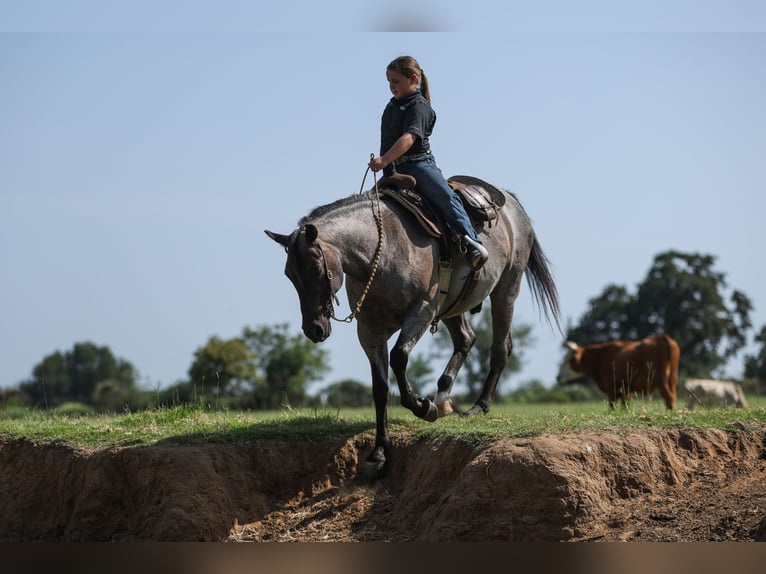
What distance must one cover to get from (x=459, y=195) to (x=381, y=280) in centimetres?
166

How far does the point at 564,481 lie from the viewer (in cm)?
820

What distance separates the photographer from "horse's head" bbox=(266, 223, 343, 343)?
28.4 feet

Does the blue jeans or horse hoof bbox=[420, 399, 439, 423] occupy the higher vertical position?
the blue jeans

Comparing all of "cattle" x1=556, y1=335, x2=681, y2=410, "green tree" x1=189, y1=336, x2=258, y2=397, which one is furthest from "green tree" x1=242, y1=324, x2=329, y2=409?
"cattle" x1=556, y1=335, x2=681, y2=410

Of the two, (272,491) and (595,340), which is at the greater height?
(595,340)

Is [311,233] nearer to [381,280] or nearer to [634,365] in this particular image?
[381,280]

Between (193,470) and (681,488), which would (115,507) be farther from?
(681,488)

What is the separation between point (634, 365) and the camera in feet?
56.8

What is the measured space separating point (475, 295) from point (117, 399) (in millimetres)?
Answer: 39937

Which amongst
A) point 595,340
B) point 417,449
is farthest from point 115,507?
point 595,340

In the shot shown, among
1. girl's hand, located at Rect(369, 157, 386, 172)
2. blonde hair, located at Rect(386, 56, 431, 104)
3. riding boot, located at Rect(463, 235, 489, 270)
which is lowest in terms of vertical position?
riding boot, located at Rect(463, 235, 489, 270)

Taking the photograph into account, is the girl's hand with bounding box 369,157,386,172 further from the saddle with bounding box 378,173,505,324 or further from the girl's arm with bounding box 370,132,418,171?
the saddle with bounding box 378,173,505,324

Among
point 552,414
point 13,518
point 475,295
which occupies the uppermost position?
point 475,295

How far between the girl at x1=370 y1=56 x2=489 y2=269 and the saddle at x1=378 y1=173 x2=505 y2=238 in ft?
0.38
